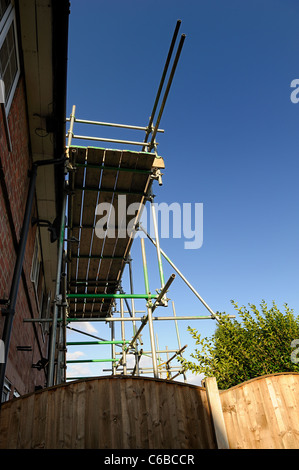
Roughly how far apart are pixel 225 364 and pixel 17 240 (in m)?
6.42

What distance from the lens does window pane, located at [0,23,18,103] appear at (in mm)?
3752

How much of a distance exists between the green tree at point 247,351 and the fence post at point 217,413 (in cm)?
454

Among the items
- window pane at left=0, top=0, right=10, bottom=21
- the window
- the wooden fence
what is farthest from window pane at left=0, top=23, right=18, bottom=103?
the wooden fence

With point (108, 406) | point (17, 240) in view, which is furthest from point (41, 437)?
point (17, 240)

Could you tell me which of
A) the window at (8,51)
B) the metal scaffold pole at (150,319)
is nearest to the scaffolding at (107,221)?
the metal scaffold pole at (150,319)

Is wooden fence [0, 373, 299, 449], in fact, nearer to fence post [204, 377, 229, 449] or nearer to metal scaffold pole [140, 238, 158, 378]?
fence post [204, 377, 229, 449]

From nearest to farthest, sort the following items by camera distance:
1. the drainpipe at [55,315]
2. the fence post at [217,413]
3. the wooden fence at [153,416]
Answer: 1. the wooden fence at [153,416]
2. the fence post at [217,413]
3. the drainpipe at [55,315]

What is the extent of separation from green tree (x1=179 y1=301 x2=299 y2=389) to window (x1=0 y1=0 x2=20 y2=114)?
6.83 m

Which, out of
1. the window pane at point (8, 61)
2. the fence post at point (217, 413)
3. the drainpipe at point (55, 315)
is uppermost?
the window pane at point (8, 61)

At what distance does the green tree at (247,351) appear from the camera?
8.37 metres

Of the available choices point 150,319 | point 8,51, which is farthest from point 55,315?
point 8,51

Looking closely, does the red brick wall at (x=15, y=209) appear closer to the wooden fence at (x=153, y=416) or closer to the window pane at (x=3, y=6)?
the window pane at (x=3, y=6)

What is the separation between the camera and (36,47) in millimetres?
4414
